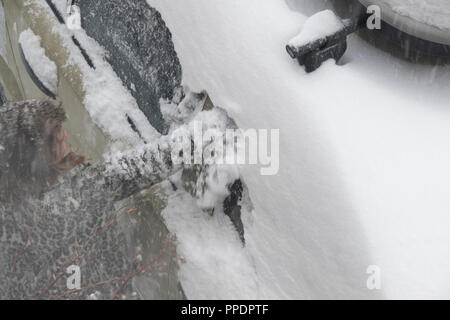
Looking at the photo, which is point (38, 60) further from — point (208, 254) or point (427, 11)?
point (427, 11)

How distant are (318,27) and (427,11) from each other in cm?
33

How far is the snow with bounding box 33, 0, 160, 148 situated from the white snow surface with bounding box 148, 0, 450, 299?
61cm

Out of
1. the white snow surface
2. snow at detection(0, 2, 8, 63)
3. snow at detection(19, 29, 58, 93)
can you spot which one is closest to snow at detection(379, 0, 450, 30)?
the white snow surface

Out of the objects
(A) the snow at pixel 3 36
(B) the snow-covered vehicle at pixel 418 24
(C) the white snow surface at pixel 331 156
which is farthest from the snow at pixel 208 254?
(A) the snow at pixel 3 36

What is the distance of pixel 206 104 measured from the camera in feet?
6.15

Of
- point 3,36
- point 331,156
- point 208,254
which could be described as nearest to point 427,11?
point 331,156

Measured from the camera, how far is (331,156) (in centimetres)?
153

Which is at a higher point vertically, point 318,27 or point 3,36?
point 318,27

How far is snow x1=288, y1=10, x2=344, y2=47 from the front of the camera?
1.62 metres

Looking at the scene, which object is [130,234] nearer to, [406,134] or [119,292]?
[119,292]

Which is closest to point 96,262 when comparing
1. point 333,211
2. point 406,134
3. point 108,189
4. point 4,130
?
point 108,189

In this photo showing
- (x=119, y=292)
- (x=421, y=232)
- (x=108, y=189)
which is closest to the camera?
Answer: (x=421, y=232)
